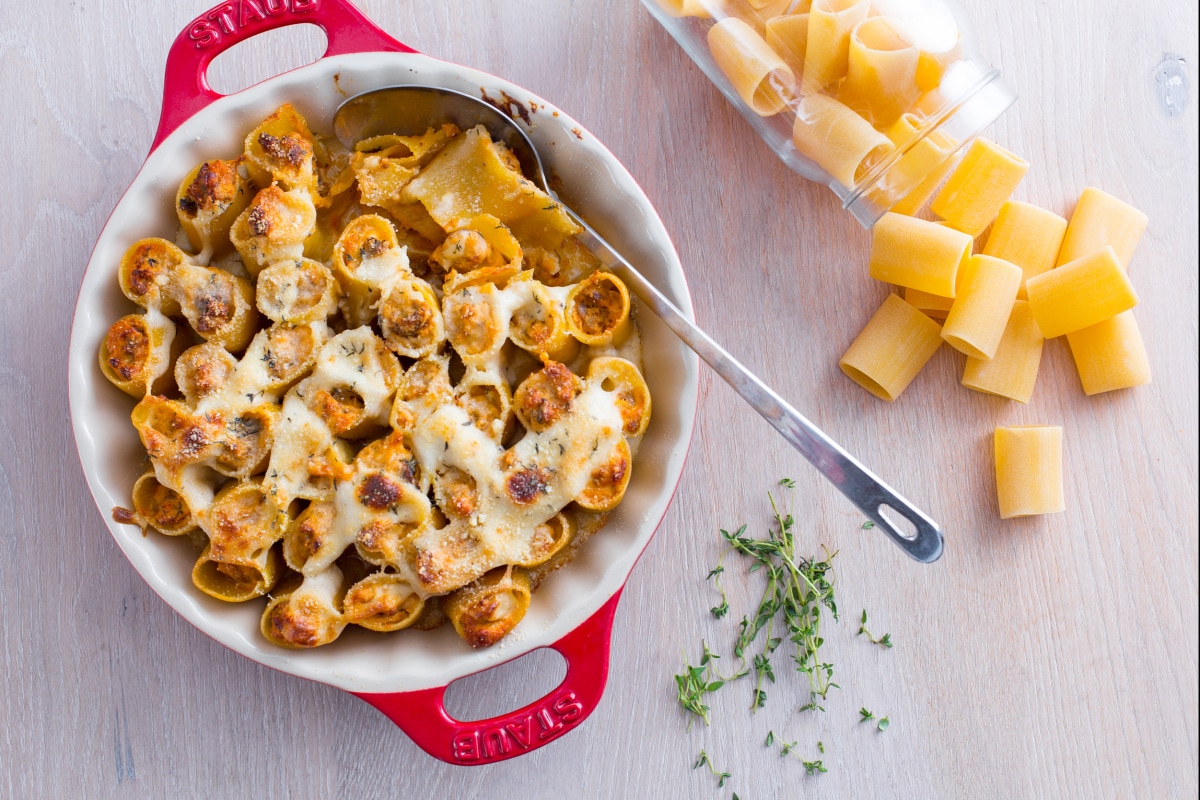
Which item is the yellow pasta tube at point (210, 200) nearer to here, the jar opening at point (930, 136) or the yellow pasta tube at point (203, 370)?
the yellow pasta tube at point (203, 370)

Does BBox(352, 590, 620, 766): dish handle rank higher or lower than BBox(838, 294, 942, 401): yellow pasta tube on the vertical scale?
lower

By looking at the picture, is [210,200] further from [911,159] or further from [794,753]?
[794,753]

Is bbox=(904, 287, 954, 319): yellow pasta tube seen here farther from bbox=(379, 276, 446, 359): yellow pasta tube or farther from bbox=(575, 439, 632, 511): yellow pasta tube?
bbox=(379, 276, 446, 359): yellow pasta tube

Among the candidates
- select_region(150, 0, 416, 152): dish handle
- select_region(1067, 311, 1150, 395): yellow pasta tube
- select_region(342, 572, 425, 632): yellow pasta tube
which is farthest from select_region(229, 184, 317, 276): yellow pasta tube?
select_region(1067, 311, 1150, 395): yellow pasta tube

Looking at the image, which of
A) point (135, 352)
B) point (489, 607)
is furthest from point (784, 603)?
→ point (135, 352)

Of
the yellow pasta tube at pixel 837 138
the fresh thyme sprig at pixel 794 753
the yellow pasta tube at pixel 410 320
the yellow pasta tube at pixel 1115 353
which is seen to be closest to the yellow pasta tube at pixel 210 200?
the yellow pasta tube at pixel 410 320
